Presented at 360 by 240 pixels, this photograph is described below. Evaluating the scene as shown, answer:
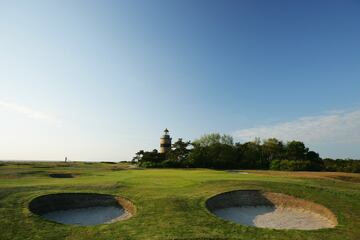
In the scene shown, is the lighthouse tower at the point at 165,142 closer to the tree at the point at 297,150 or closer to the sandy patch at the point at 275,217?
the tree at the point at 297,150

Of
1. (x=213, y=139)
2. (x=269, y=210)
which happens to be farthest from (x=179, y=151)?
(x=269, y=210)

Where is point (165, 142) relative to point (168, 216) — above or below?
above

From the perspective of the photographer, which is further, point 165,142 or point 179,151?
point 165,142

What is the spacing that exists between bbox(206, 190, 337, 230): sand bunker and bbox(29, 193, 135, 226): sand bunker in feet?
21.4

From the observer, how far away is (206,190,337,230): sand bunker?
68.0 ft

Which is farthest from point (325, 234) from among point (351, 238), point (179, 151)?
point (179, 151)

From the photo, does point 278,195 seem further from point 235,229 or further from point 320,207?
point 235,229

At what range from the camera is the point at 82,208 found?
22.6m

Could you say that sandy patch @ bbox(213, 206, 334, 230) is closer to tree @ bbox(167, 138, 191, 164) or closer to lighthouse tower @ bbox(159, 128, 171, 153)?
tree @ bbox(167, 138, 191, 164)

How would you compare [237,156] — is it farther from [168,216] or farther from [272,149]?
[168,216]

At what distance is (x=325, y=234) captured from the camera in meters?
16.6

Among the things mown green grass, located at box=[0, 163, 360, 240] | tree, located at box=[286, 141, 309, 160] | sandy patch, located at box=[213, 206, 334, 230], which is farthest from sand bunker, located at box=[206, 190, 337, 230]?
tree, located at box=[286, 141, 309, 160]

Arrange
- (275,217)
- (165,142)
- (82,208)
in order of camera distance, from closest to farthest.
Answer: (275,217) < (82,208) < (165,142)

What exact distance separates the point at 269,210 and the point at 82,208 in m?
14.6
